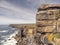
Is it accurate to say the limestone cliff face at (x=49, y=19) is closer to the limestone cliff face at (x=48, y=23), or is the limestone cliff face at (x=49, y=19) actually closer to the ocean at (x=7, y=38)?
the limestone cliff face at (x=48, y=23)

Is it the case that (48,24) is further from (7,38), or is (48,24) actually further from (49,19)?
(7,38)

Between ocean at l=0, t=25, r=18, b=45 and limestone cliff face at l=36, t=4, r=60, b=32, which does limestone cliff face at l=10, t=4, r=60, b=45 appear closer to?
limestone cliff face at l=36, t=4, r=60, b=32

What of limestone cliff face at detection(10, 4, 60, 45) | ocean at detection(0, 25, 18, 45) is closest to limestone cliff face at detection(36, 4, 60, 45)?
limestone cliff face at detection(10, 4, 60, 45)

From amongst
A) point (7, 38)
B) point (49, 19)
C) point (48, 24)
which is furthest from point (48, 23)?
point (7, 38)

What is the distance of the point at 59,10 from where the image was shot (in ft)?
63.8

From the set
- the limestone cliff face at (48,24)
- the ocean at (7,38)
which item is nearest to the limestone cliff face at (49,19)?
the limestone cliff face at (48,24)

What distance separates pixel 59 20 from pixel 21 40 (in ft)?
68.8

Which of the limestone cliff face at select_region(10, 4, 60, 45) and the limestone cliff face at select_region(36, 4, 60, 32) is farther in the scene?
the limestone cliff face at select_region(36, 4, 60, 32)

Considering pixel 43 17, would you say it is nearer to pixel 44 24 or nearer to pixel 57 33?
pixel 44 24

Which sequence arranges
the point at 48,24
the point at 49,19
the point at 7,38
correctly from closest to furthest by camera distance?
the point at 48,24
the point at 49,19
the point at 7,38

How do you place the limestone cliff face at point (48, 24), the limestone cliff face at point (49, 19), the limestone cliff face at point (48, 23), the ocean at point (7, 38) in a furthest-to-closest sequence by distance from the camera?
the ocean at point (7, 38), the limestone cliff face at point (49, 19), the limestone cliff face at point (48, 23), the limestone cliff face at point (48, 24)

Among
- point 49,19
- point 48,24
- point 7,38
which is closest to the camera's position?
point 48,24

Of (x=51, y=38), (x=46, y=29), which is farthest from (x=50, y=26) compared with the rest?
(x=51, y=38)

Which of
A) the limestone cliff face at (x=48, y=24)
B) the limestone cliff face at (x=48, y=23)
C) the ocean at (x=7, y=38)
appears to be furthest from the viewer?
the ocean at (x=7, y=38)
